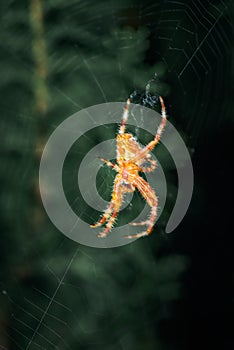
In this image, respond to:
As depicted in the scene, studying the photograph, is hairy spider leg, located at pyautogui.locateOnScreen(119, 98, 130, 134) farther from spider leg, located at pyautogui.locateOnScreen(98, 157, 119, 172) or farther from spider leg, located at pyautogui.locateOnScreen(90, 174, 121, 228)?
spider leg, located at pyautogui.locateOnScreen(90, 174, 121, 228)

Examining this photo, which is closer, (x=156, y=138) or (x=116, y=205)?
(x=156, y=138)

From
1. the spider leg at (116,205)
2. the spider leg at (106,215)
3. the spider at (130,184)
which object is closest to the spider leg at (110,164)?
the spider at (130,184)

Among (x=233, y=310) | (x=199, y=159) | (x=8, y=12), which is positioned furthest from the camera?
(x=233, y=310)

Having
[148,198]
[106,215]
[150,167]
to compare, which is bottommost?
[106,215]

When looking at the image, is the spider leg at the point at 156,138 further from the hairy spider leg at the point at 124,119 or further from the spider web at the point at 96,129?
the hairy spider leg at the point at 124,119

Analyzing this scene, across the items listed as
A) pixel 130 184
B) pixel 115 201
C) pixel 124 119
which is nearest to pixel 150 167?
pixel 130 184

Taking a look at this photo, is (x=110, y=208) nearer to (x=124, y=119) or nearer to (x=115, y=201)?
(x=115, y=201)

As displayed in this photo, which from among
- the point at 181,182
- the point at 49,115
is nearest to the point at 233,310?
the point at 181,182

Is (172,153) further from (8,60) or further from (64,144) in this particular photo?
(8,60)

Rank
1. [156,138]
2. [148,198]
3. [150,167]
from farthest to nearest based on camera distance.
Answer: [148,198] → [150,167] → [156,138]
